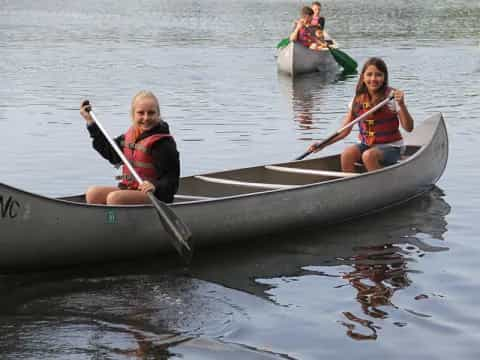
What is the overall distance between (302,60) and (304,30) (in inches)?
28.2

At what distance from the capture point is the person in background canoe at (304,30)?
2142 centimetres

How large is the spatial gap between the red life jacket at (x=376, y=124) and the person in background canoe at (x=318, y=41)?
42.2 ft

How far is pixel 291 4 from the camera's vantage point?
60.2 m

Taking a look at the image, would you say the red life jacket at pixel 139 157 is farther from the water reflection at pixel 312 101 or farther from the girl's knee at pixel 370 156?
the water reflection at pixel 312 101

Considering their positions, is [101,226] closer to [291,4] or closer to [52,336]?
[52,336]

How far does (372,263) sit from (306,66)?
14941 millimetres

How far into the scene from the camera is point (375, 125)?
31.6 feet

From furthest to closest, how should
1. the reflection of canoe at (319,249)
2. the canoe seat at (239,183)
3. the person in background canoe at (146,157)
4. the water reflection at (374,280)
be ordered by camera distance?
the canoe seat at (239,183) < the reflection of canoe at (319,249) < the person in background canoe at (146,157) < the water reflection at (374,280)

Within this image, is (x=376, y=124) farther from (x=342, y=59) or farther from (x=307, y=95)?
(x=342, y=59)

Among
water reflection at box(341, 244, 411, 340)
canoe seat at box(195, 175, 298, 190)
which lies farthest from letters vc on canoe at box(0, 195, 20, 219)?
canoe seat at box(195, 175, 298, 190)

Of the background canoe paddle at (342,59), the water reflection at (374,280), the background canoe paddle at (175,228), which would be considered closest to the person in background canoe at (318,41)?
the background canoe paddle at (342,59)

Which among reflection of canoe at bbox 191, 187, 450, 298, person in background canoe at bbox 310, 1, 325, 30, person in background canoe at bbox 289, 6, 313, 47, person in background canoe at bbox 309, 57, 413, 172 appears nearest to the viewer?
reflection of canoe at bbox 191, 187, 450, 298

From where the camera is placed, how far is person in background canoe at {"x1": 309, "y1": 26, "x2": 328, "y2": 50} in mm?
22359

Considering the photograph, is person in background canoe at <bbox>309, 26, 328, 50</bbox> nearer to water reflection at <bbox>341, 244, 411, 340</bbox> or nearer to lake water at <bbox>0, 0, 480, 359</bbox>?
lake water at <bbox>0, 0, 480, 359</bbox>
